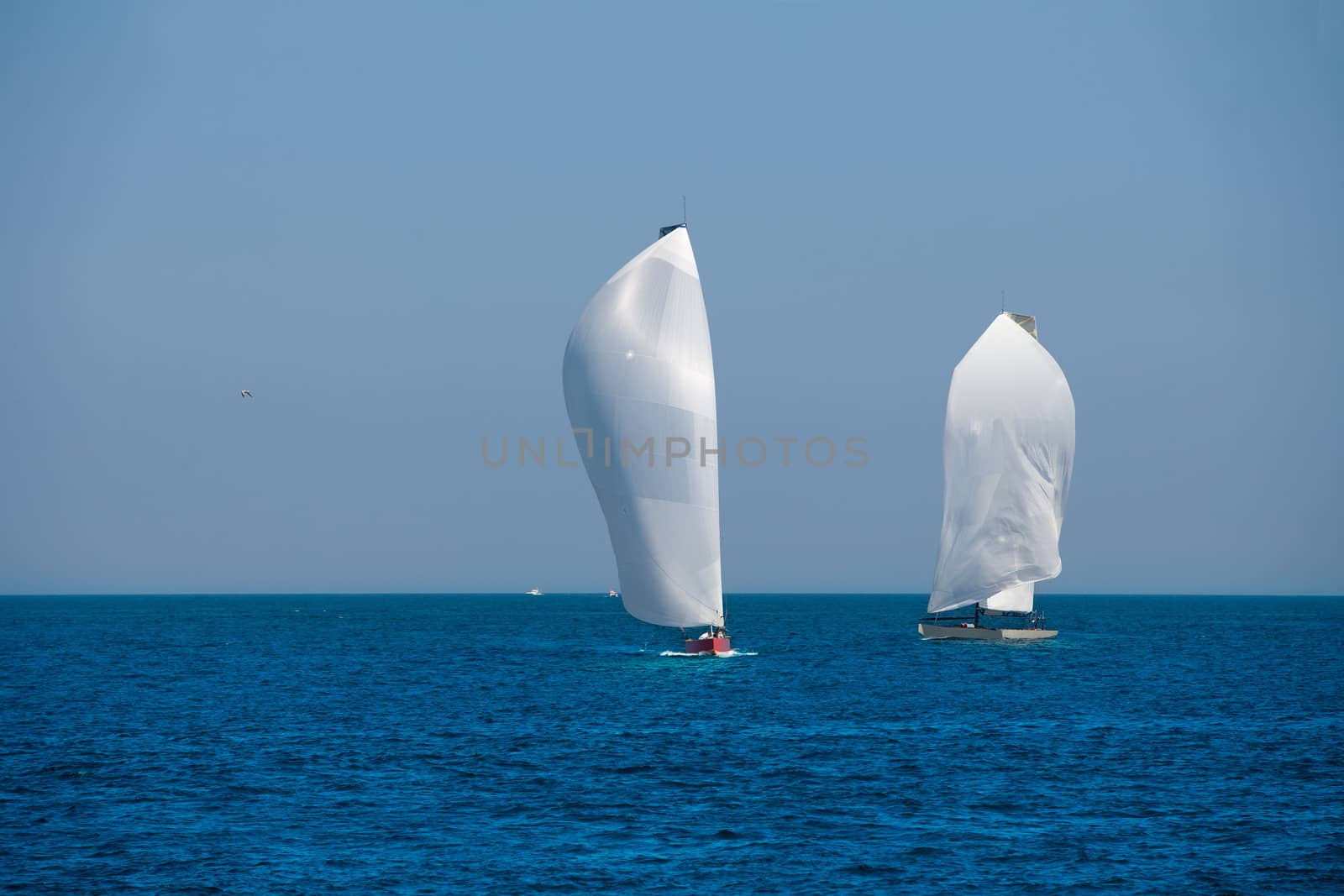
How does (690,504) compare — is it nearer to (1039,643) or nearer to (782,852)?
(782,852)

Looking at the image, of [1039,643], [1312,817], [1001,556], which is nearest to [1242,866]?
[1312,817]

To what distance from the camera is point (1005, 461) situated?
81.1m

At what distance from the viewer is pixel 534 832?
1238 inches

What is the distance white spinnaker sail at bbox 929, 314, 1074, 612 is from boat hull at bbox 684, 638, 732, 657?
23.4 metres

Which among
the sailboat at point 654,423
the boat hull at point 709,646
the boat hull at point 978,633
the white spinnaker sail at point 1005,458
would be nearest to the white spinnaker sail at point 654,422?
the sailboat at point 654,423

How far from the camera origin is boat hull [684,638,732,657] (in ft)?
213

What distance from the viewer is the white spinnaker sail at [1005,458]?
267 feet

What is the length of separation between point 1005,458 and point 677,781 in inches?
1933

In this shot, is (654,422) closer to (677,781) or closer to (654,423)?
(654,423)

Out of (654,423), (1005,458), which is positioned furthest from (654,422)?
(1005,458)

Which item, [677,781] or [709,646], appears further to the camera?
[709,646]

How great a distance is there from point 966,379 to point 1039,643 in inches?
973

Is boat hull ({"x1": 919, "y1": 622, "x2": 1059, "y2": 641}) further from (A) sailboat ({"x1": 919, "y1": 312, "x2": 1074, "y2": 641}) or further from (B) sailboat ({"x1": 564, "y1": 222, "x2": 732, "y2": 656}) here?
(B) sailboat ({"x1": 564, "y1": 222, "x2": 732, "y2": 656})

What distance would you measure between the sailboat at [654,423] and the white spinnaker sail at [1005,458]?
92.1ft
